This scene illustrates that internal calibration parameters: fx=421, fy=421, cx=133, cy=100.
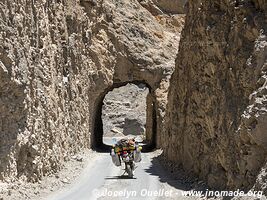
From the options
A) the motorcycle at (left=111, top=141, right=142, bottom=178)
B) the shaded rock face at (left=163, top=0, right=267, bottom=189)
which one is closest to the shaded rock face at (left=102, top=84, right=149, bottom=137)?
the shaded rock face at (left=163, top=0, right=267, bottom=189)

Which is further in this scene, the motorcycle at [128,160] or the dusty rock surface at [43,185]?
the motorcycle at [128,160]

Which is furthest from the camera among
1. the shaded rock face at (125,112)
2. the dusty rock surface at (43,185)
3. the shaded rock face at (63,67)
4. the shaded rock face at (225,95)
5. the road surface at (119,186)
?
the shaded rock face at (125,112)

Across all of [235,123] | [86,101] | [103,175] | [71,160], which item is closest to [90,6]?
[86,101]

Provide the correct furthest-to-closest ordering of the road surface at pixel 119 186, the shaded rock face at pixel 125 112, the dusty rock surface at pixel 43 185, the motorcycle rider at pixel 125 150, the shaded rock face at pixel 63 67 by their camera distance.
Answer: the shaded rock face at pixel 125 112 < the motorcycle rider at pixel 125 150 < the road surface at pixel 119 186 < the shaded rock face at pixel 63 67 < the dusty rock surface at pixel 43 185

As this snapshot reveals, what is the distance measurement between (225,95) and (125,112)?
43829mm

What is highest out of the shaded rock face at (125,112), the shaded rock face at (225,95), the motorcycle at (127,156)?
the shaded rock face at (225,95)

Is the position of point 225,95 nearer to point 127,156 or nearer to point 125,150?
point 127,156

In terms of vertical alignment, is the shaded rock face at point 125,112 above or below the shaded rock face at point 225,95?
below

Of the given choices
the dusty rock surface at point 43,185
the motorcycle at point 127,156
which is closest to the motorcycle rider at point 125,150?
the motorcycle at point 127,156

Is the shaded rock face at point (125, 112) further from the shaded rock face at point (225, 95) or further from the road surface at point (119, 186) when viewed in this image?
the shaded rock face at point (225, 95)

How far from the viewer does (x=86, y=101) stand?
1032 inches

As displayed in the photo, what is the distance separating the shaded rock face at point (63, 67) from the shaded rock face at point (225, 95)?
18.0ft

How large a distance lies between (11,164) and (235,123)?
639cm

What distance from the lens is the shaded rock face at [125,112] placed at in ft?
177
